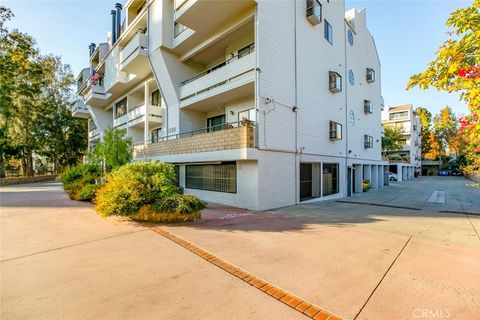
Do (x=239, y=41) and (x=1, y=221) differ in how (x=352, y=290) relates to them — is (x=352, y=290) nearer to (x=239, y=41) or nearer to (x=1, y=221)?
(x=1, y=221)

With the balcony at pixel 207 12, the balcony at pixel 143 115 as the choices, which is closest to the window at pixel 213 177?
the balcony at pixel 143 115

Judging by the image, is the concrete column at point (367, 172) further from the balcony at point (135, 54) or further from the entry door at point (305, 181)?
the balcony at point (135, 54)

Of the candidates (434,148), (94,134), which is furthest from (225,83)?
(434,148)

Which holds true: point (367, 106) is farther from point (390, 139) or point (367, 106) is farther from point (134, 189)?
point (134, 189)

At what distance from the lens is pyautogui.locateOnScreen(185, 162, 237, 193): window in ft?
41.4

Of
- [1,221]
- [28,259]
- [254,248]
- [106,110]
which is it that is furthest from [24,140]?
[254,248]

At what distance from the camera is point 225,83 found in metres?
12.9

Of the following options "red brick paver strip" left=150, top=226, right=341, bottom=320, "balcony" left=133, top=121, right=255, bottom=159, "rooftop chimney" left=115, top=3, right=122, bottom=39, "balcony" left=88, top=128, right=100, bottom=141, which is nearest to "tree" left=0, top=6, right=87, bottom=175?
"balcony" left=88, top=128, right=100, bottom=141

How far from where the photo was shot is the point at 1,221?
27.7 ft

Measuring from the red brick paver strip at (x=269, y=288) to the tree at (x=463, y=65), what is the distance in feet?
13.9

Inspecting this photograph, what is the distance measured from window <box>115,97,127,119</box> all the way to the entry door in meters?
19.2

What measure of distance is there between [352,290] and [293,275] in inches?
38.6

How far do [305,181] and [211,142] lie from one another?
21.2ft
